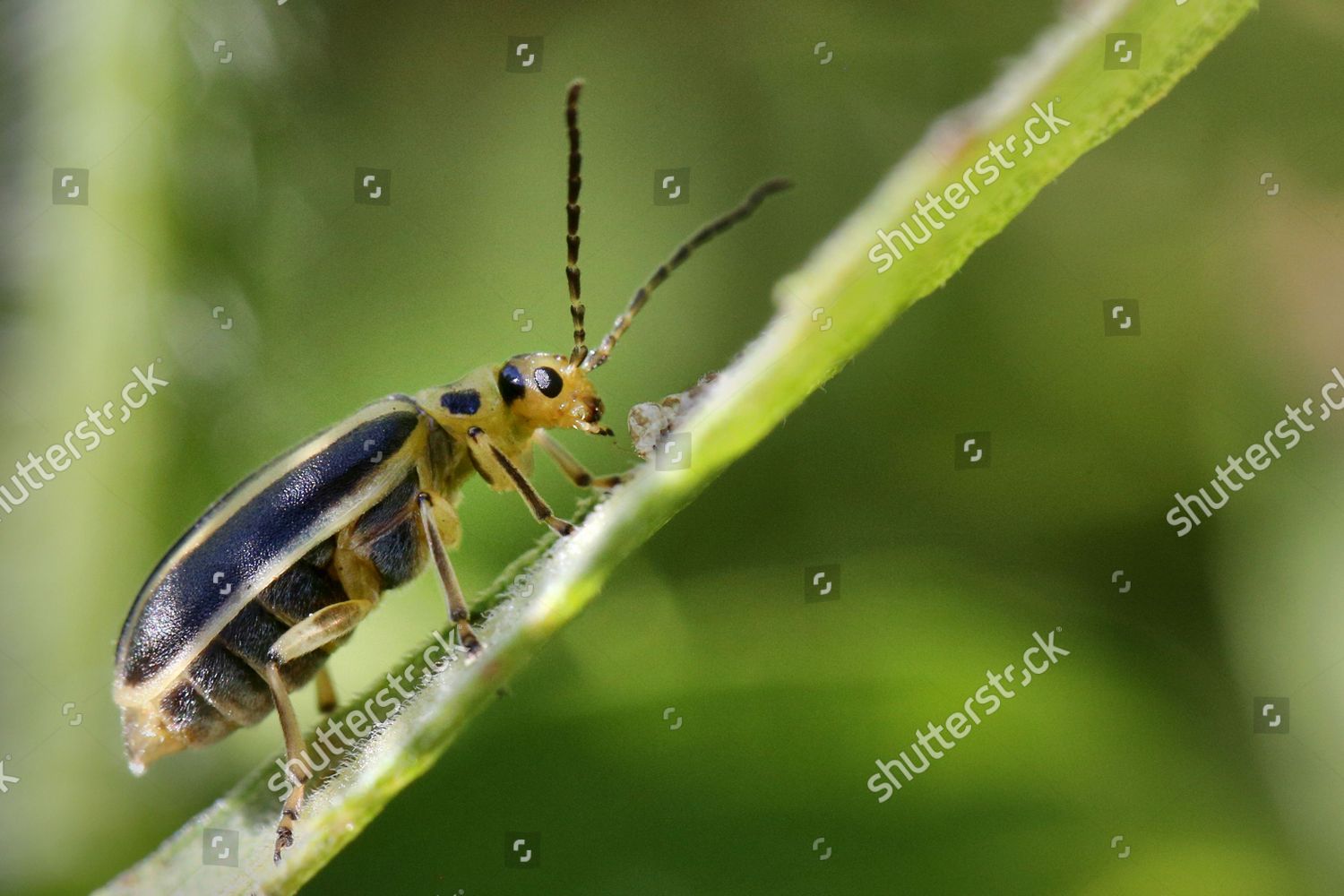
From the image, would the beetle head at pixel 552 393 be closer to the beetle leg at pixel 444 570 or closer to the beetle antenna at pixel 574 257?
the beetle antenna at pixel 574 257

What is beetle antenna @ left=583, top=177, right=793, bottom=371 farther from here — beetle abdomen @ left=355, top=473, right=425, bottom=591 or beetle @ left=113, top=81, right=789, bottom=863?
beetle abdomen @ left=355, top=473, right=425, bottom=591

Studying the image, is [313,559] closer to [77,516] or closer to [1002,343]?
[77,516]

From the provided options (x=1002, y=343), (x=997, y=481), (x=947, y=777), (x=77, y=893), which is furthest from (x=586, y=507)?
(x=77, y=893)

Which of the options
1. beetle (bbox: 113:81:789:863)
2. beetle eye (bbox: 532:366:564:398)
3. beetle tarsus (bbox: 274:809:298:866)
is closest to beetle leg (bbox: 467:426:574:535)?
beetle (bbox: 113:81:789:863)

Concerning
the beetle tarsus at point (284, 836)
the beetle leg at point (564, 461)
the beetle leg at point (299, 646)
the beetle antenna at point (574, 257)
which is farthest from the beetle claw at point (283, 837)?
the beetle antenna at point (574, 257)

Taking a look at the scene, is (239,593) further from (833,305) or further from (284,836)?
(833,305)

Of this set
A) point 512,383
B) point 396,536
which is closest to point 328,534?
point 396,536
